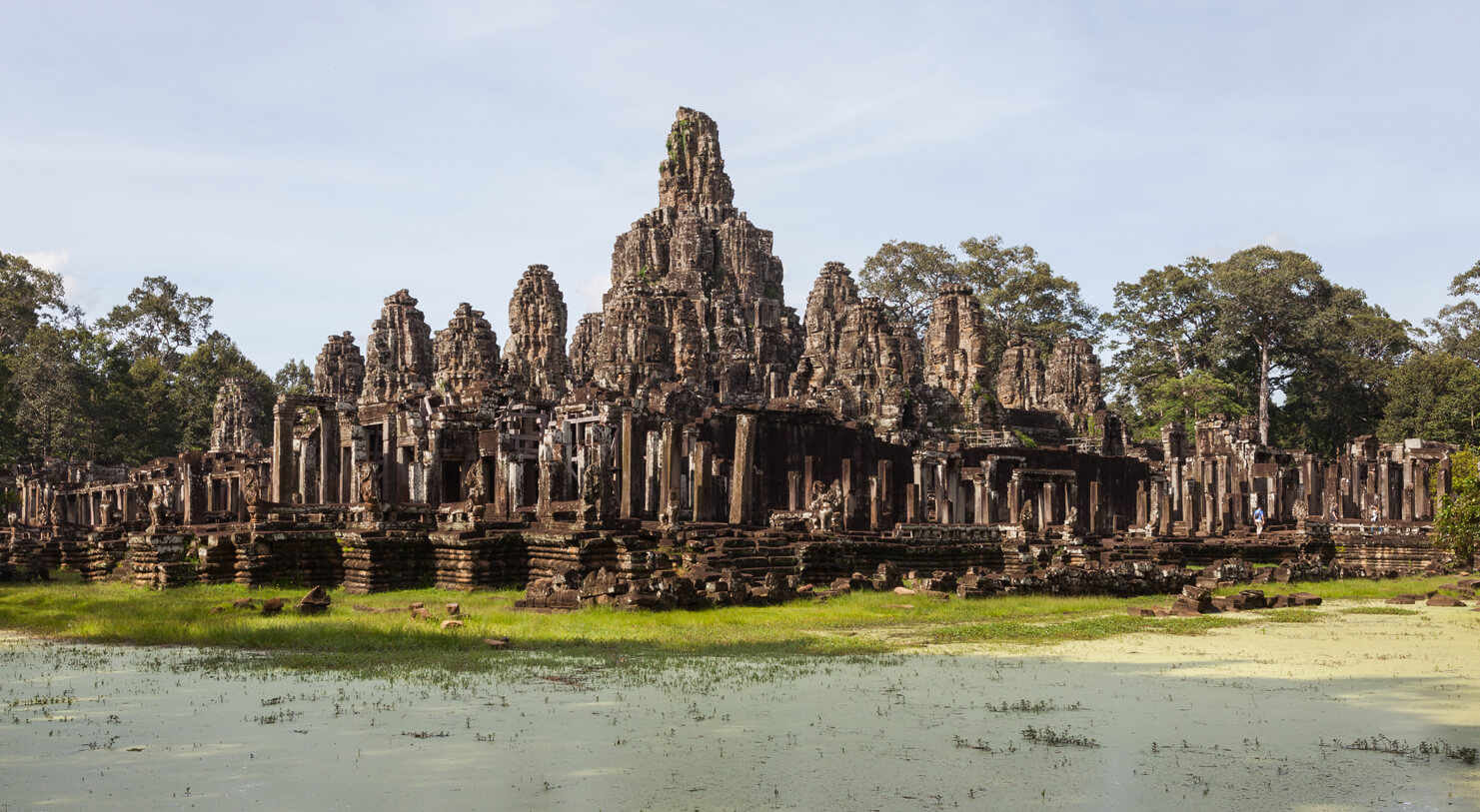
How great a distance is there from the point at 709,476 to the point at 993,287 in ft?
208

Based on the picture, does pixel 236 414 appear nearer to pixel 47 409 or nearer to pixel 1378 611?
pixel 47 409

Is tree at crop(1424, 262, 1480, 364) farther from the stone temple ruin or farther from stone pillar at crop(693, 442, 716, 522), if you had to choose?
stone pillar at crop(693, 442, 716, 522)

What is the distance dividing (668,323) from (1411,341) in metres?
43.8

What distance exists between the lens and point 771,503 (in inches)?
1572

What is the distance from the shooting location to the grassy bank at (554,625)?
15.0 meters

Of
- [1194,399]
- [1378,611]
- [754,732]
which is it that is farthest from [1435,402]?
[754,732]

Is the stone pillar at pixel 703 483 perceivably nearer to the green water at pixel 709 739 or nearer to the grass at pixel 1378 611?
the grass at pixel 1378 611

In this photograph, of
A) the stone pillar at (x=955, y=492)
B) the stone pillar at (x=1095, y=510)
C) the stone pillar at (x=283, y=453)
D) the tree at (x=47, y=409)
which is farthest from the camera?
the tree at (x=47, y=409)

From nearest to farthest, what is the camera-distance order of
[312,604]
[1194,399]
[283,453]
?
[312,604] < [283,453] < [1194,399]

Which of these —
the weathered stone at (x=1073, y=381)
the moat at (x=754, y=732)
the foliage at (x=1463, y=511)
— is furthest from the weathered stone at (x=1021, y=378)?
the moat at (x=754, y=732)

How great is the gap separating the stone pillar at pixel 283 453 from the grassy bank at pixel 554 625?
11.3m

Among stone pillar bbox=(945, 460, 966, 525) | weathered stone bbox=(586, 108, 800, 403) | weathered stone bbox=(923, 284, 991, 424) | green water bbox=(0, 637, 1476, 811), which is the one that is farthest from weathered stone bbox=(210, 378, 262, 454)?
green water bbox=(0, 637, 1476, 811)

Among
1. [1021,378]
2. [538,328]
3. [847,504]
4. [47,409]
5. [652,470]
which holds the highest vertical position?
[538,328]

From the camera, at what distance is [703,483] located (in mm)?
28219
